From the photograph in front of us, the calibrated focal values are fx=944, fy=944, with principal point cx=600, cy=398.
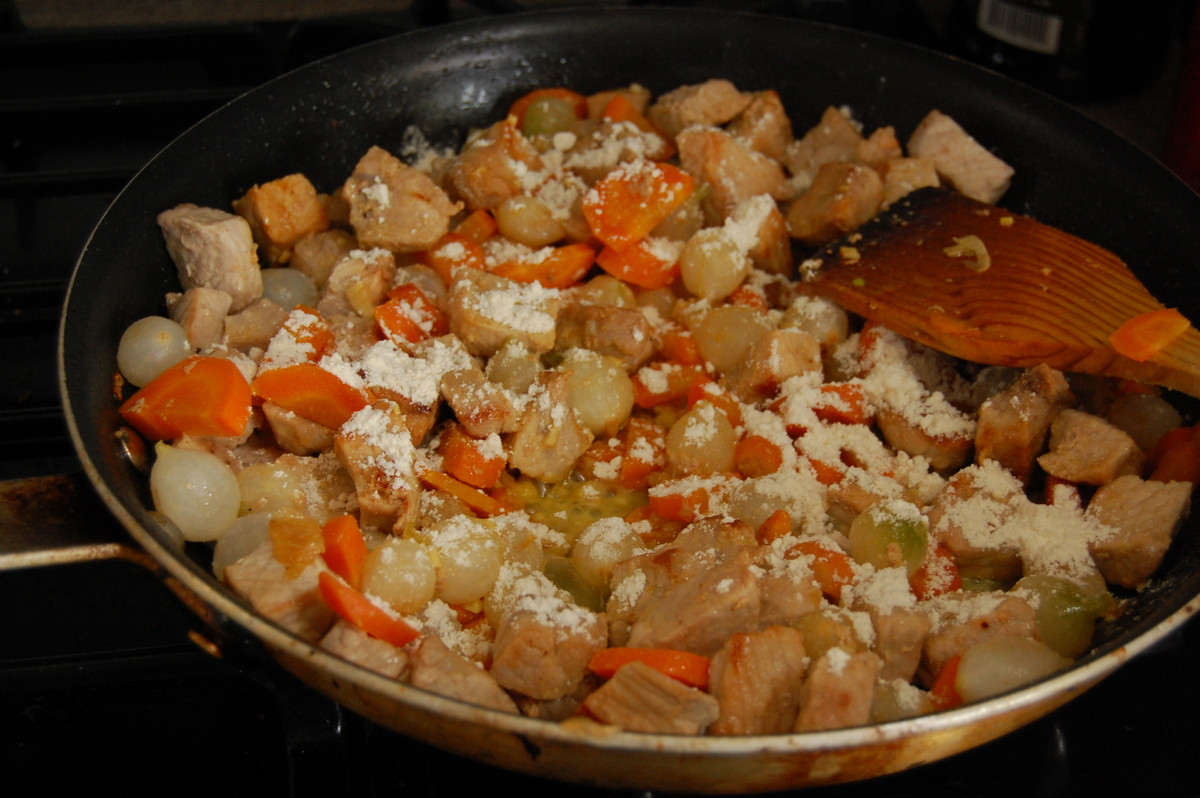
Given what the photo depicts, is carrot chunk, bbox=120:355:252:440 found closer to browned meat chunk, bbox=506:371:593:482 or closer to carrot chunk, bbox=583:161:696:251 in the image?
browned meat chunk, bbox=506:371:593:482

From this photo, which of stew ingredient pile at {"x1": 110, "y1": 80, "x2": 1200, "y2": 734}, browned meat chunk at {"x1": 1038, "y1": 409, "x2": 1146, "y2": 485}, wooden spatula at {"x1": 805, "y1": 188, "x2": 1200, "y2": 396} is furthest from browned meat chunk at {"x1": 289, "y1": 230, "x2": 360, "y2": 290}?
browned meat chunk at {"x1": 1038, "y1": 409, "x2": 1146, "y2": 485}

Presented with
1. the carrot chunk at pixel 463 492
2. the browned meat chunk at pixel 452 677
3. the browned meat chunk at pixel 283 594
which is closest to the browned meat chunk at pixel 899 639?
the browned meat chunk at pixel 452 677

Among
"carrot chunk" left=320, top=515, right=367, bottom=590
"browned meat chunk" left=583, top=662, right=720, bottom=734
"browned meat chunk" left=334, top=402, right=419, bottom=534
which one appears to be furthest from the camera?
"browned meat chunk" left=334, top=402, right=419, bottom=534

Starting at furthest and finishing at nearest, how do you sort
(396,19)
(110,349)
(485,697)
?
(396,19)
(110,349)
(485,697)

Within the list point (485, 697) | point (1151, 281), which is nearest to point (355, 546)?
point (485, 697)

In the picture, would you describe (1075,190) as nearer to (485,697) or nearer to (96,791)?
(485,697)

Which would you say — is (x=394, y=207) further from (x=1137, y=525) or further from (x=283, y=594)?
(x=1137, y=525)

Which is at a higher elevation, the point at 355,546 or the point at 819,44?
the point at 819,44

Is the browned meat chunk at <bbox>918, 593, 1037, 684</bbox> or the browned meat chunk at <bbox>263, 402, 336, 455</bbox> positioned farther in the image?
the browned meat chunk at <bbox>263, 402, 336, 455</bbox>
